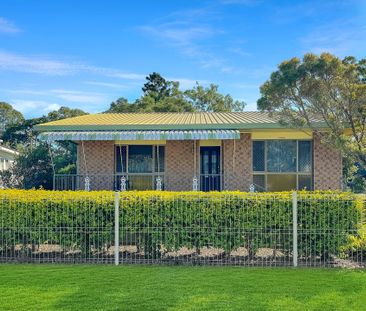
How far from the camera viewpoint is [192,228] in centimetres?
1018

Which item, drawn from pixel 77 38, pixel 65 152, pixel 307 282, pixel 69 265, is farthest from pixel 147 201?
pixel 65 152

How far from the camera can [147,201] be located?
10266 mm

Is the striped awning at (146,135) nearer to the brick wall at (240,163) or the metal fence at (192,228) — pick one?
the brick wall at (240,163)

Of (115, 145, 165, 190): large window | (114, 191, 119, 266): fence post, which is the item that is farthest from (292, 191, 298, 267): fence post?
(115, 145, 165, 190): large window

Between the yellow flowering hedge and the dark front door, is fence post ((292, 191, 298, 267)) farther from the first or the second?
the dark front door

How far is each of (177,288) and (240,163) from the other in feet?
37.5

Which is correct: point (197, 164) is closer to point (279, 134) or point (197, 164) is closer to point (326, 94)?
point (279, 134)

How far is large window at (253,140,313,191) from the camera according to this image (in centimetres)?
1870

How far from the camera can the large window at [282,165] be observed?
18.7 meters

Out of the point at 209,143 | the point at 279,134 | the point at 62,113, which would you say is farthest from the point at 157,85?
the point at 279,134

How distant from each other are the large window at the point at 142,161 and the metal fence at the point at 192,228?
8910 mm

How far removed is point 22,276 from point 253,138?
1244cm

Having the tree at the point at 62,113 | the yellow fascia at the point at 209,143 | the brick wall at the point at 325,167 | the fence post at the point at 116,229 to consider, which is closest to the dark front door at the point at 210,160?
the yellow fascia at the point at 209,143

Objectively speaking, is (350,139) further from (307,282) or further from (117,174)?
(117,174)
